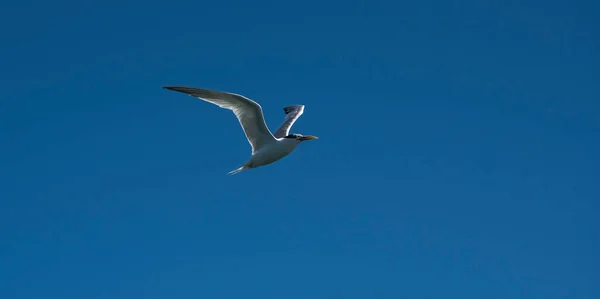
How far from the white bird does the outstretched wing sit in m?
3.31

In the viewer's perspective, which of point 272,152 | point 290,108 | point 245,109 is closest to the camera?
point 245,109

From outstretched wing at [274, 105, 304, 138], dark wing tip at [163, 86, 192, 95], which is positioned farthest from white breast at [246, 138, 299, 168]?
dark wing tip at [163, 86, 192, 95]

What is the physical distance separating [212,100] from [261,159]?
3.05 meters

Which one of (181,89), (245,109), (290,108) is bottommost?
(181,89)

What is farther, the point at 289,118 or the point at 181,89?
the point at 289,118

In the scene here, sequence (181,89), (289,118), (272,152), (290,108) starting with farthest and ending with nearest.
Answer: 1. (290,108)
2. (289,118)
3. (272,152)
4. (181,89)

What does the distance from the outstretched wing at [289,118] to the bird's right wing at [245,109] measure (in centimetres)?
340

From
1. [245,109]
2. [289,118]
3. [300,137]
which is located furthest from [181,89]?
[289,118]

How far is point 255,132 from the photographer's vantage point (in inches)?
1016

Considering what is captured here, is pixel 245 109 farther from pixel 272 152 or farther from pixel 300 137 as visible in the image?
pixel 300 137

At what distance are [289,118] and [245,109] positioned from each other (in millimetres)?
6966

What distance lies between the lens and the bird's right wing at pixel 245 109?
23.9m

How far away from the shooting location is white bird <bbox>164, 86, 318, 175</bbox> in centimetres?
2434

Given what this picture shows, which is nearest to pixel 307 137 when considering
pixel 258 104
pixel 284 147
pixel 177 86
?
pixel 284 147
